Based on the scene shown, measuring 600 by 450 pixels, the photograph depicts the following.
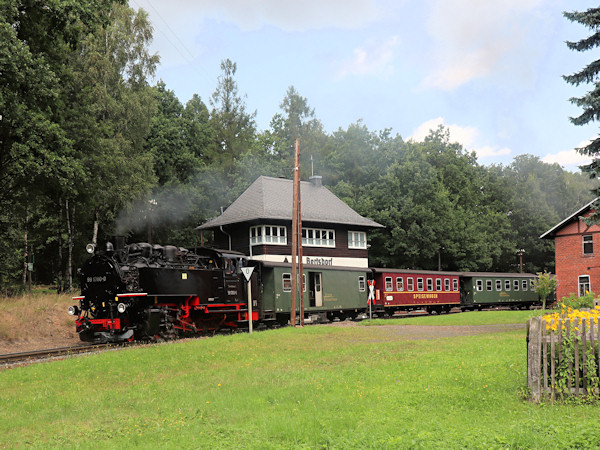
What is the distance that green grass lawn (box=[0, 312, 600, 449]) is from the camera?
21.2 ft

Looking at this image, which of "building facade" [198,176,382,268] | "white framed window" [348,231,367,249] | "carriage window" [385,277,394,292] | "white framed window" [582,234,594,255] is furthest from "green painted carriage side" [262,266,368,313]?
"white framed window" [582,234,594,255]

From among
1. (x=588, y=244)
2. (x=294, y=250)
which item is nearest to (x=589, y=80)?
(x=294, y=250)

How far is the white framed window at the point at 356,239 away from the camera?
4531cm

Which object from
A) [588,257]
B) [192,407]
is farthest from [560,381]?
[588,257]

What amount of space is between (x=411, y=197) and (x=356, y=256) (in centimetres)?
1277

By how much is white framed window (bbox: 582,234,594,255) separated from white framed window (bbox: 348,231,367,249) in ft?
55.2

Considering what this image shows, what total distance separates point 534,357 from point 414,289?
2917cm

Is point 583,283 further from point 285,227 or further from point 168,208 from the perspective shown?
point 168,208

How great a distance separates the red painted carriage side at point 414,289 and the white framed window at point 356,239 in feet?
27.3

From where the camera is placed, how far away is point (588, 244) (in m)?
35.8

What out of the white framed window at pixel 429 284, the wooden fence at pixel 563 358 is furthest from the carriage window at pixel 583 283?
the wooden fence at pixel 563 358

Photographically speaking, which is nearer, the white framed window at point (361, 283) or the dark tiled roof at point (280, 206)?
the white framed window at point (361, 283)

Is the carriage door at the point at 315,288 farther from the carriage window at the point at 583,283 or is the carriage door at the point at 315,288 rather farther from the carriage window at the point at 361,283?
the carriage window at the point at 583,283

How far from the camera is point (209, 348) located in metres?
15.3
